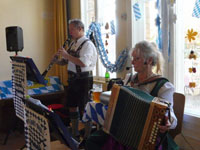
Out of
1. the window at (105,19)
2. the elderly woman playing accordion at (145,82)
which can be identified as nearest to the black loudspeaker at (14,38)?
the window at (105,19)

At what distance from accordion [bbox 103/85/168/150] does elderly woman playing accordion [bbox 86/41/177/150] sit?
0.19 meters

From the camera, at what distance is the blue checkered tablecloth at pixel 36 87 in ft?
11.1

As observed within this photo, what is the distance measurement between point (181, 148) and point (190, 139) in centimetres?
13

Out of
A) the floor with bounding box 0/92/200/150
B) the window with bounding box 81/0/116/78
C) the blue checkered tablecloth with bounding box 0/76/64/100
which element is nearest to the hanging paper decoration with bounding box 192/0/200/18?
the floor with bounding box 0/92/200/150

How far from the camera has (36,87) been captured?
3625 millimetres

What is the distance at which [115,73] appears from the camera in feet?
10.4

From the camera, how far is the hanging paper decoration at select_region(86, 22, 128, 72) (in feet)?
9.29

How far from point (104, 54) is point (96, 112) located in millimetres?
1297

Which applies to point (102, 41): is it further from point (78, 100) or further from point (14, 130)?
point (14, 130)

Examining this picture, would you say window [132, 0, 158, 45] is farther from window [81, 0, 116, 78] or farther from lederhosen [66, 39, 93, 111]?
lederhosen [66, 39, 93, 111]

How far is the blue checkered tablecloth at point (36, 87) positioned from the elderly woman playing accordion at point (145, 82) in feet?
6.92

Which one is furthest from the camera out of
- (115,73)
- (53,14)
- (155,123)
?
(53,14)

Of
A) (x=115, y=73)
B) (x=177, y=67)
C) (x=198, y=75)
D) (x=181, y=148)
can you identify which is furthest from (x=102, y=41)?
(x=181, y=148)

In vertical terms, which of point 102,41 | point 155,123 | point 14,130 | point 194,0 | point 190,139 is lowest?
point 14,130
